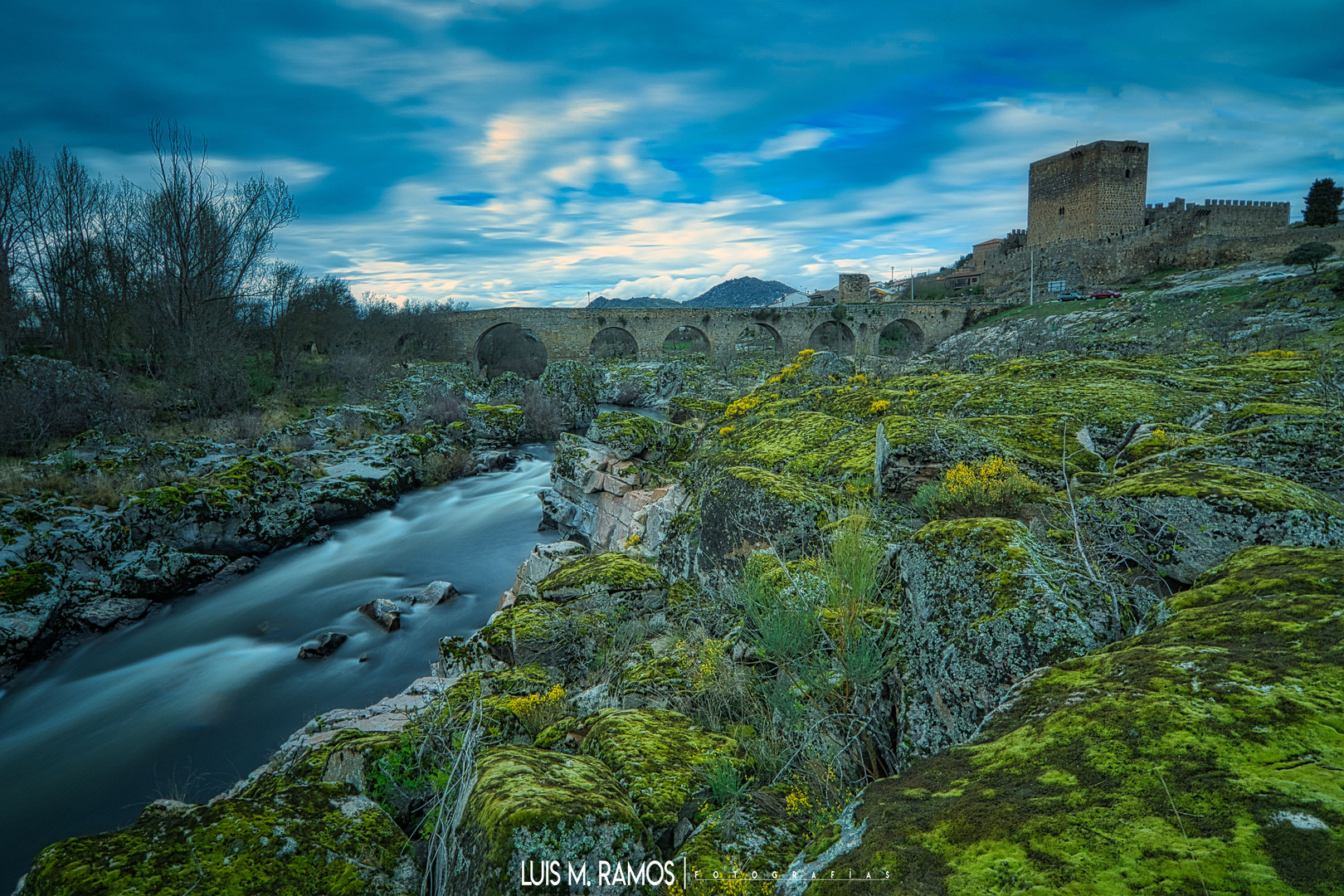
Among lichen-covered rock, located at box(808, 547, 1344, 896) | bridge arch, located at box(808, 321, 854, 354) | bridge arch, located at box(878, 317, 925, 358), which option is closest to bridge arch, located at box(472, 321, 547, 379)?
bridge arch, located at box(808, 321, 854, 354)

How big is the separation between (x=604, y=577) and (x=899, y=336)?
167 ft

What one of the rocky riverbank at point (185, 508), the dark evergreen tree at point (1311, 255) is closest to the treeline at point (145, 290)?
the rocky riverbank at point (185, 508)

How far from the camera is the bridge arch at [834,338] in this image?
45.6 m

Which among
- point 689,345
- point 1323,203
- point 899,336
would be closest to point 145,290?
point 689,345

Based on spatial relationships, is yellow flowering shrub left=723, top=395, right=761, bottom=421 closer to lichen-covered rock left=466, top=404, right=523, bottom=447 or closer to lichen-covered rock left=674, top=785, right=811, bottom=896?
lichen-covered rock left=674, top=785, right=811, bottom=896

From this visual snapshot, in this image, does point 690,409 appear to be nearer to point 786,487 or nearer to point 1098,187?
point 786,487

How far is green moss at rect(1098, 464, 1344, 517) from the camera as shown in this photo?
8.09 ft

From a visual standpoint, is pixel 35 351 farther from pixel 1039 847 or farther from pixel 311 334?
pixel 1039 847

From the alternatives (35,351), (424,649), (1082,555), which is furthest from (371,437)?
(1082,555)

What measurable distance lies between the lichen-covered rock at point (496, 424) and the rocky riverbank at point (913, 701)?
18.4 metres

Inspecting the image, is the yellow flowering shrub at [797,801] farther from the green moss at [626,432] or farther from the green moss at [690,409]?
the green moss at [690,409]

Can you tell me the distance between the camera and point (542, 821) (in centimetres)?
203

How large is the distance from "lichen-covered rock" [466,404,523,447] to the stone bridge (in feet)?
58.9

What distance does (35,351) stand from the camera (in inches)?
720
